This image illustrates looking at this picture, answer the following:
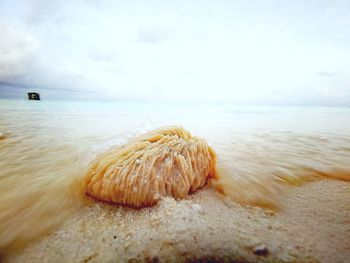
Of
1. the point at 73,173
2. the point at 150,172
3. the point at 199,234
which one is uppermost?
the point at 150,172

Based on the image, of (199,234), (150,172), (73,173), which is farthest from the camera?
(73,173)

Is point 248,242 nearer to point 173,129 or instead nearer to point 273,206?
point 273,206

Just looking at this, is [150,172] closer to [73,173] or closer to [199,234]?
[199,234]

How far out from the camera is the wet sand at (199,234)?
1410mm

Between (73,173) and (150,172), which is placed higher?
(150,172)

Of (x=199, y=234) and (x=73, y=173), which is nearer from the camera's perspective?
(x=199, y=234)

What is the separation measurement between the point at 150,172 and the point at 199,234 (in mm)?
957

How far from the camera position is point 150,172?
2291 mm

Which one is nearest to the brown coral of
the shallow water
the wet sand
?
the wet sand

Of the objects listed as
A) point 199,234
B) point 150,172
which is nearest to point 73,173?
point 150,172

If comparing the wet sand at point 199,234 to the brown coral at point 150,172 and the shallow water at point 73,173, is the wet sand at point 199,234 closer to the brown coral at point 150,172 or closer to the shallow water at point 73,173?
the brown coral at point 150,172

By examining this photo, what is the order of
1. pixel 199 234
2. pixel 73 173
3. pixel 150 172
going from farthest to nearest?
pixel 73 173
pixel 150 172
pixel 199 234

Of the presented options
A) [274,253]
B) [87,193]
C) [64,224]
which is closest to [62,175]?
[87,193]

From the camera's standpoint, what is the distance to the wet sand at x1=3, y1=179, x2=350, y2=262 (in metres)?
1.41
